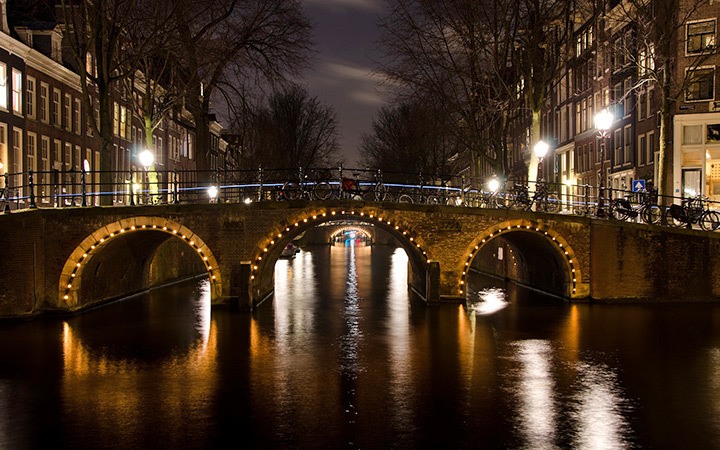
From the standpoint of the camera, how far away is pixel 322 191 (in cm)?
2756

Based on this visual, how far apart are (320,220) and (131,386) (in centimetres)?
1338

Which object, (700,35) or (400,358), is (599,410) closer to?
(400,358)

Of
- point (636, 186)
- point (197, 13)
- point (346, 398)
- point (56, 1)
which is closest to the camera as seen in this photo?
point (346, 398)

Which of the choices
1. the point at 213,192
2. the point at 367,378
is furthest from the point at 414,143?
the point at 367,378

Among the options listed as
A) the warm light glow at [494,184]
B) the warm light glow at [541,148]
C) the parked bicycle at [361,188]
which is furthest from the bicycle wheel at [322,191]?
the warm light glow at [541,148]

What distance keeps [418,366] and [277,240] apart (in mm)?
11085

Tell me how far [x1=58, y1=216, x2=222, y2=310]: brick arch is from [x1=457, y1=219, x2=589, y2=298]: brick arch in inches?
324

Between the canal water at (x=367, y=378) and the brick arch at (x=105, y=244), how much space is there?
987 mm

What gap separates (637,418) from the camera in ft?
40.7

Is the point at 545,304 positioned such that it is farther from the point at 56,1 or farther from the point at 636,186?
the point at 56,1

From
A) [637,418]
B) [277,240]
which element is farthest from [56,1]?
[637,418]

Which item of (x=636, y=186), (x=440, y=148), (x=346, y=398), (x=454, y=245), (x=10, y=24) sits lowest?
(x=346, y=398)

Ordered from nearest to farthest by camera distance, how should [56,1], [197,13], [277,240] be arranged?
1. [277,240]
2. [197,13]
3. [56,1]

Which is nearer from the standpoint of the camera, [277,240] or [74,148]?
[277,240]
